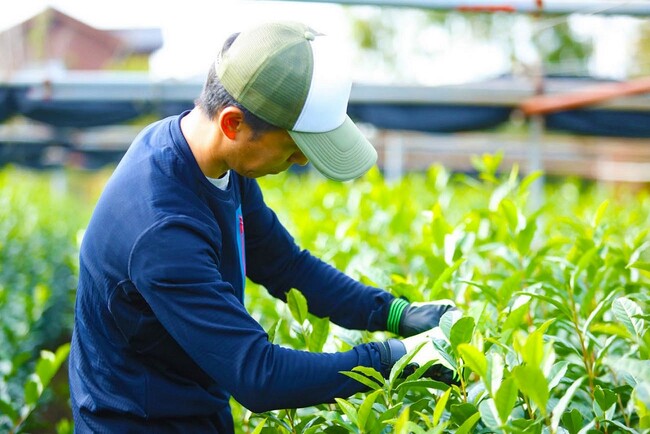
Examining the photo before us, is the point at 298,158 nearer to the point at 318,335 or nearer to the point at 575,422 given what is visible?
the point at 318,335

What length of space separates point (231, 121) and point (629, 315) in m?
0.94

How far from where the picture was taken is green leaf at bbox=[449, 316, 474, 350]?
4.81 feet

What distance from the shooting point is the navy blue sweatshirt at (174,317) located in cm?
148

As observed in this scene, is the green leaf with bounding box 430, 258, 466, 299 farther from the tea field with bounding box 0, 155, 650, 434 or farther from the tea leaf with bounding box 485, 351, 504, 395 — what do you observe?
the tea leaf with bounding box 485, 351, 504, 395

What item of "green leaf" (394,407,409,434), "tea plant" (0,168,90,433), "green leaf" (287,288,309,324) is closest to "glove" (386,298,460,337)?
"green leaf" (287,288,309,324)

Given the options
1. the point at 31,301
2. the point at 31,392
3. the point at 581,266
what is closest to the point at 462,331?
the point at 581,266

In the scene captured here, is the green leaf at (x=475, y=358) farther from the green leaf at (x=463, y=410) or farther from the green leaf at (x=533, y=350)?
the green leaf at (x=463, y=410)

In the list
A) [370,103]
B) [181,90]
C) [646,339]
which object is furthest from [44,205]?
[646,339]

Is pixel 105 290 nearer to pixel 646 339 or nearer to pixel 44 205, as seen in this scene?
pixel 646 339

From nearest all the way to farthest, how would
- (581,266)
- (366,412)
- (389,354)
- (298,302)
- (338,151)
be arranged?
(366,412) → (389,354) → (338,151) → (298,302) → (581,266)

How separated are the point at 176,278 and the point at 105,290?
0.83ft

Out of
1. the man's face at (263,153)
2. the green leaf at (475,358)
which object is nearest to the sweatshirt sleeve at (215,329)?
the man's face at (263,153)

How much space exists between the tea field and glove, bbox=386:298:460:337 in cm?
7

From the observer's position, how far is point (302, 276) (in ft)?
6.91
